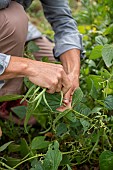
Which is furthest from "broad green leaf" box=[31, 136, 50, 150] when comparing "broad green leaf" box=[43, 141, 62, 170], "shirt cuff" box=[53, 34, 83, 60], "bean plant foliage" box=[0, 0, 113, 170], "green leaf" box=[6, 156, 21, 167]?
"shirt cuff" box=[53, 34, 83, 60]

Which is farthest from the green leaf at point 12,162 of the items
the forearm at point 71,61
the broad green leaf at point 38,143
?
the forearm at point 71,61

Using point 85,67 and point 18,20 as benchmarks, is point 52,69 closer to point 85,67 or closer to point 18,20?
point 18,20

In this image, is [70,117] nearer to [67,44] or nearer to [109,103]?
[109,103]

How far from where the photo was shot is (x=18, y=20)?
1.63 meters

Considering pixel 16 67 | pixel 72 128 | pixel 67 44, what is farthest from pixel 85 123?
pixel 67 44

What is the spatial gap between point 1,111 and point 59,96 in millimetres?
575

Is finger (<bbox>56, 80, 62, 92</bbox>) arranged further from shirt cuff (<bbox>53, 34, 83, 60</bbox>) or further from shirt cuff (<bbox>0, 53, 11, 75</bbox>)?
shirt cuff (<bbox>53, 34, 83, 60</bbox>)

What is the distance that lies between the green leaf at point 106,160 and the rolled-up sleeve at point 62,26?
1.46ft

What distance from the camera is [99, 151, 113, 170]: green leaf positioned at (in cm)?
144

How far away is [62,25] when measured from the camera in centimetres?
179

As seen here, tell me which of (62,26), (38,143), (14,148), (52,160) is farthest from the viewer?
(62,26)

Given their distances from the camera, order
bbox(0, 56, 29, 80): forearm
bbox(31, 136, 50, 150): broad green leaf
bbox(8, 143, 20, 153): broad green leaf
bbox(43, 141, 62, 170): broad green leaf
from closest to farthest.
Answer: bbox(43, 141, 62, 170): broad green leaf, bbox(0, 56, 29, 80): forearm, bbox(31, 136, 50, 150): broad green leaf, bbox(8, 143, 20, 153): broad green leaf

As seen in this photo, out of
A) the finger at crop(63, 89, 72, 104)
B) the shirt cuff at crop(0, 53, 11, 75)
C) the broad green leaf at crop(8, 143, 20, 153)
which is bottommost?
the broad green leaf at crop(8, 143, 20, 153)

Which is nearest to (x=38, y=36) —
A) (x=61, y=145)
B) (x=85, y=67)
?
(x=85, y=67)
